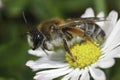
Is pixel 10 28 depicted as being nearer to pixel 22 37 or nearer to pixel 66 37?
pixel 22 37

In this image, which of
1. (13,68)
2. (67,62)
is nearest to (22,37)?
(13,68)

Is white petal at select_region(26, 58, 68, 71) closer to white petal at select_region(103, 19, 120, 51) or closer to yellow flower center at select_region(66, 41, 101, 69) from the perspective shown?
yellow flower center at select_region(66, 41, 101, 69)

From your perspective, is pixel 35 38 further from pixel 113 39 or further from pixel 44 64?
pixel 113 39

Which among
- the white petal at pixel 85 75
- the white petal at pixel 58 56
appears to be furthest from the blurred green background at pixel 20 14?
the white petal at pixel 85 75

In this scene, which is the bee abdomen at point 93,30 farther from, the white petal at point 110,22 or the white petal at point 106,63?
the white petal at point 106,63

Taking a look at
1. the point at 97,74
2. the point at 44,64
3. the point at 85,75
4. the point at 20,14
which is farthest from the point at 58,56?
the point at 20,14

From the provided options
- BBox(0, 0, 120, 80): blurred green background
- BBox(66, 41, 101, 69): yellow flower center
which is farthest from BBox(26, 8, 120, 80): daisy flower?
BBox(0, 0, 120, 80): blurred green background
